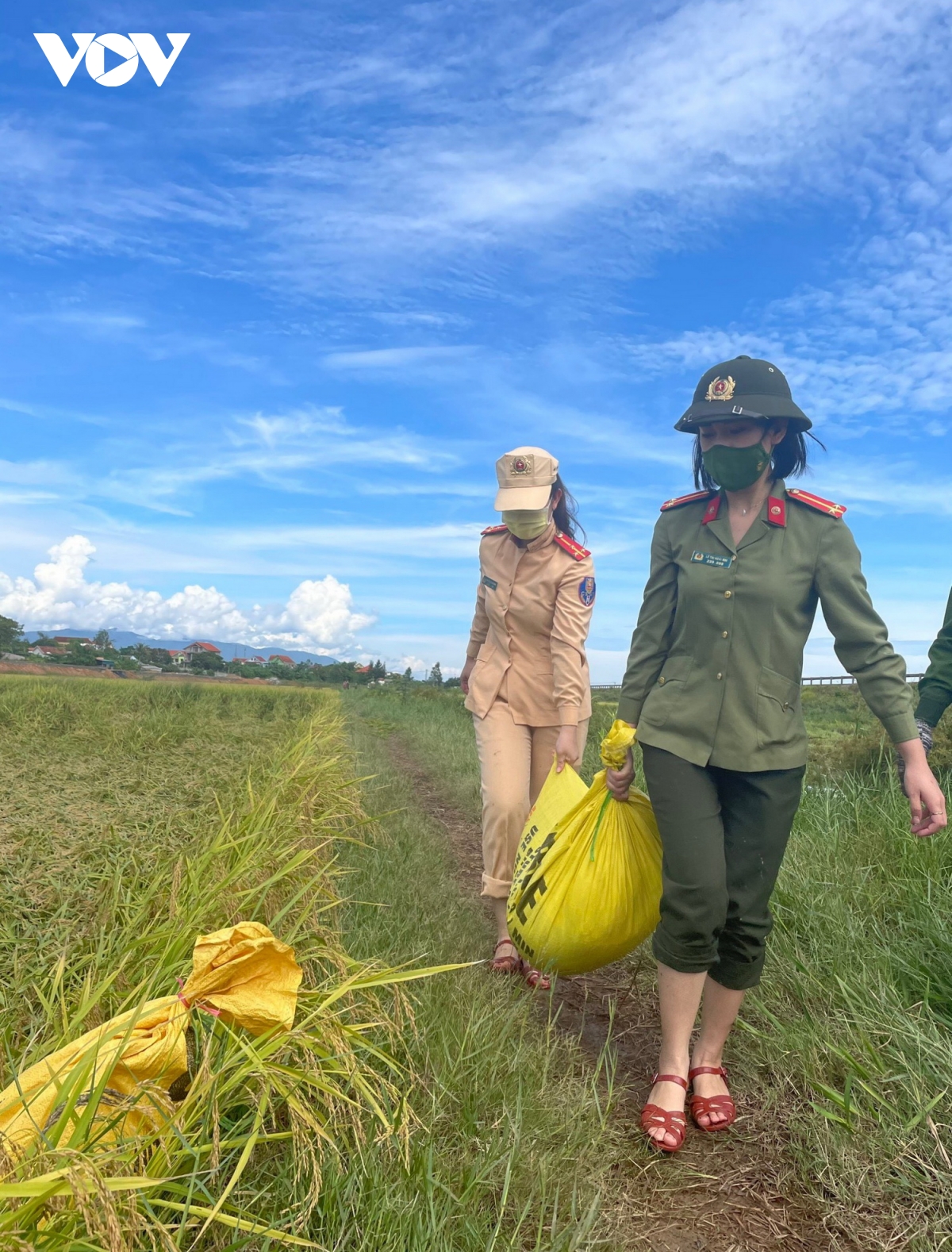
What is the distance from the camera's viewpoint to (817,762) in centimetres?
660

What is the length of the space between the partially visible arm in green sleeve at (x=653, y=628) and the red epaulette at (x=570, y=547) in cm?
88

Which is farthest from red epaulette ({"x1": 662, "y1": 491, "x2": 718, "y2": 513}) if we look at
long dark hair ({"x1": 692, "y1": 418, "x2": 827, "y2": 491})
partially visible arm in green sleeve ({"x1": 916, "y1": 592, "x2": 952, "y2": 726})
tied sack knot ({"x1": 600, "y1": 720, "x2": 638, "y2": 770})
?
partially visible arm in green sleeve ({"x1": 916, "y1": 592, "x2": 952, "y2": 726})

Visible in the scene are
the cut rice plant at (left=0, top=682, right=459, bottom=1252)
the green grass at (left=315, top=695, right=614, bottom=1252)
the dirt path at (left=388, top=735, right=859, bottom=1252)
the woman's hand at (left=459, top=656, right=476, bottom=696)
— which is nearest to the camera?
the cut rice plant at (left=0, top=682, right=459, bottom=1252)

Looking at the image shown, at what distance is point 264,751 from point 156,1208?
5.34 m

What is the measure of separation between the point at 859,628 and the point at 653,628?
60 cm

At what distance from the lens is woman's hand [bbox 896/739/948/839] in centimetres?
234

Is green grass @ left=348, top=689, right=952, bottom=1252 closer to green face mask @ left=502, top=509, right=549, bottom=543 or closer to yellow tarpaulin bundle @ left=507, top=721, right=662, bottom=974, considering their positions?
yellow tarpaulin bundle @ left=507, top=721, right=662, bottom=974

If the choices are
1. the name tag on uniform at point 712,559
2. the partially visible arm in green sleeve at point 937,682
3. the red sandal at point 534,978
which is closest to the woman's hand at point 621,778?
the name tag on uniform at point 712,559

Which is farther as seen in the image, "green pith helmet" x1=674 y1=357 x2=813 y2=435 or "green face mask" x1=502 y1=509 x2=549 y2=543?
"green face mask" x1=502 y1=509 x2=549 y2=543

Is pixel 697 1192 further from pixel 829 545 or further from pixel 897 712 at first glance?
pixel 829 545

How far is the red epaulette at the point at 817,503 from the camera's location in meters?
2.57

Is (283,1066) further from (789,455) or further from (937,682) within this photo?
(937,682)

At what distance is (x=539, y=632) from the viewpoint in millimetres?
3770

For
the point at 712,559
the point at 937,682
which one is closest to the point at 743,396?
the point at 712,559
